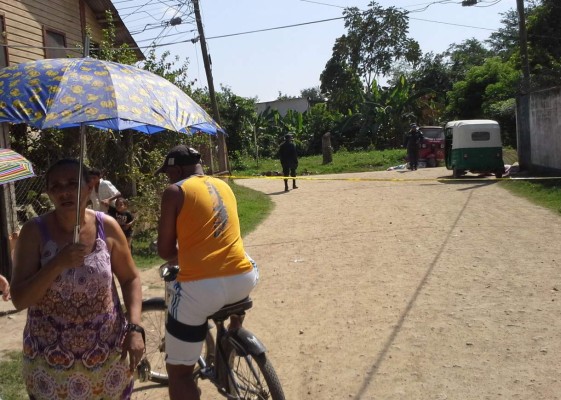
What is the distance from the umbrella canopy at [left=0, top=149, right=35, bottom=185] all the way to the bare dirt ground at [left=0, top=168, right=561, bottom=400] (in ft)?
5.20

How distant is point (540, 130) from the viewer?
17.8m

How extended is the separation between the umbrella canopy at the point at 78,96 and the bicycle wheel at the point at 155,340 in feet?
4.68

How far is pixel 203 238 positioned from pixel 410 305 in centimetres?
348

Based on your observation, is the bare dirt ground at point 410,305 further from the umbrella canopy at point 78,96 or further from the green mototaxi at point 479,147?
the green mototaxi at point 479,147

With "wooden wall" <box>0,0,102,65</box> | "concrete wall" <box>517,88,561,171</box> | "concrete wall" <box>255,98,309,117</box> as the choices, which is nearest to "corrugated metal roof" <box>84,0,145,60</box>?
"wooden wall" <box>0,0,102,65</box>

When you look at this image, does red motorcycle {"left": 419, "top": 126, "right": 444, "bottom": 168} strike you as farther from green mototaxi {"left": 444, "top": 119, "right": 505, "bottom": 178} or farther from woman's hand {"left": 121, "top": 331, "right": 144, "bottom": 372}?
woman's hand {"left": 121, "top": 331, "right": 144, "bottom": 372}

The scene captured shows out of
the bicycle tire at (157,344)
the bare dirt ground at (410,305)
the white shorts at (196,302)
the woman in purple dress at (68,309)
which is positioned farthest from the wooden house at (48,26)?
the woman in purple dress at (68,309)

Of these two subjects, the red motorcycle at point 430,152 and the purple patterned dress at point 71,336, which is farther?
the red motorcycle at point 430,152

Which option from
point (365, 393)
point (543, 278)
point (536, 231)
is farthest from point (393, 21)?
point (365, 393)

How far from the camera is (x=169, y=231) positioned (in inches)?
139

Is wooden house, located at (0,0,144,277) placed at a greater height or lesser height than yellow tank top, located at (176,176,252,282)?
greater

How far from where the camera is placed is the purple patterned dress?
2746 millimetres

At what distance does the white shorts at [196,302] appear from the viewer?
345 centimetres

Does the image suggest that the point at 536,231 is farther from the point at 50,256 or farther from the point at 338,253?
the point at 50,256
